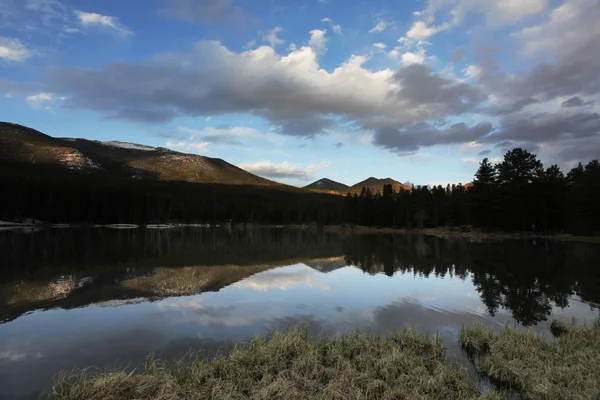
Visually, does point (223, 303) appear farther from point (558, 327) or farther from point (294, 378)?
point (558, 327)

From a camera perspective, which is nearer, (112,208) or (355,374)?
(355,374)

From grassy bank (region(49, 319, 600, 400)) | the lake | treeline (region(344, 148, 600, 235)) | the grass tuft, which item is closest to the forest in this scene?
treeline (region(344, 148, 600, 235))

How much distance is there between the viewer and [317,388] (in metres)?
8.26

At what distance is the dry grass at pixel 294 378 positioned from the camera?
7.71 meters

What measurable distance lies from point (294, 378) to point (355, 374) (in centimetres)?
136

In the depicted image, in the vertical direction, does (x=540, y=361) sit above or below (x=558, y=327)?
above

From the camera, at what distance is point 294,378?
28.3 ft

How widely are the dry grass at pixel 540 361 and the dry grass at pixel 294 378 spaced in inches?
41.1

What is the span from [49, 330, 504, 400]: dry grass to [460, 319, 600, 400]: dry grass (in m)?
1.04

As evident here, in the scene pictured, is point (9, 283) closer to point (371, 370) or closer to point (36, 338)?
point (36, 338)

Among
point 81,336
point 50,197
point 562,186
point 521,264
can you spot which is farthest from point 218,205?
point 81,336

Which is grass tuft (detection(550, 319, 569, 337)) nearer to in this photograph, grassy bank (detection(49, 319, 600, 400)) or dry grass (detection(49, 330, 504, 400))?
grassy bank (detection(49, 319, 600, 400))

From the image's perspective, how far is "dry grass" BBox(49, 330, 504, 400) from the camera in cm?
771

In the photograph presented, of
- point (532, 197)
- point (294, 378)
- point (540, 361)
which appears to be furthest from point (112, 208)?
point (540, 361)
